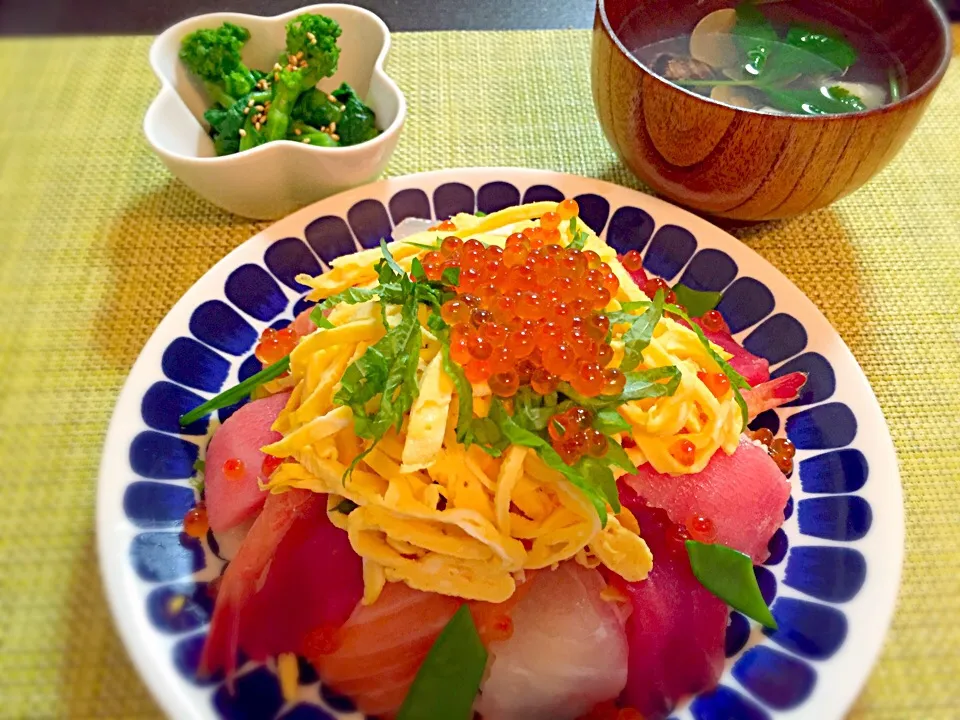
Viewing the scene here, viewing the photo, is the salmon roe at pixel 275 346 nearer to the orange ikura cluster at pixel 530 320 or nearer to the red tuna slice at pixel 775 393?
the orange ikura cluster at pixel 530 320

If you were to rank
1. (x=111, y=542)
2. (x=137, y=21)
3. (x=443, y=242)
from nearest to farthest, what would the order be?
(x=111, y=542), (x=443, y=242), (x=137, y=21)

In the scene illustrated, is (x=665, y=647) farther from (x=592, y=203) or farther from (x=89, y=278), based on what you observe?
(x=89, y=278)

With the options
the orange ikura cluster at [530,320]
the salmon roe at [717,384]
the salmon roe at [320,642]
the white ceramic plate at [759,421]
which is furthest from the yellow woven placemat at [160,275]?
the orange ikura cluster at [530,320]

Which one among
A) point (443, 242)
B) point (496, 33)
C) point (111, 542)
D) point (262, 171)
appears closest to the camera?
point (111, 542)

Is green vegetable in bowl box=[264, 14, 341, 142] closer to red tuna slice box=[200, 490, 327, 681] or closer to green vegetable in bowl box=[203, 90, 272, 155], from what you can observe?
green vegetable in bowl box=[203, 90, 272, 155]

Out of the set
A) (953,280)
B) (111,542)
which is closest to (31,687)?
(111,542)

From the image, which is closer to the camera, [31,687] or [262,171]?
[31,687]

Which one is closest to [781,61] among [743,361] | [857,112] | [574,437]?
[857,112]
